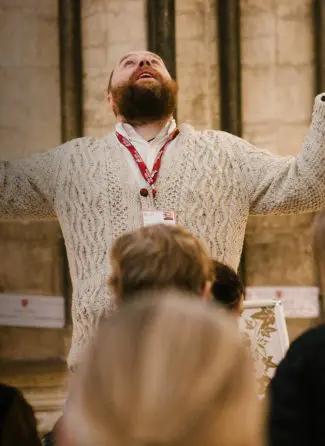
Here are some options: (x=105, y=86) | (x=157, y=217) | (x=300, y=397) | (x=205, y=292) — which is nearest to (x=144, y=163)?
(x=157, y=217)

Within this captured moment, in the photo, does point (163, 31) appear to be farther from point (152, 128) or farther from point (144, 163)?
point (144, 163)

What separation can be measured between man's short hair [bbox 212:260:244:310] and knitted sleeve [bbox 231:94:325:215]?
1.61 feet

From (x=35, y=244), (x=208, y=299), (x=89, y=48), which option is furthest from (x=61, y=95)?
(x=208, y=299)

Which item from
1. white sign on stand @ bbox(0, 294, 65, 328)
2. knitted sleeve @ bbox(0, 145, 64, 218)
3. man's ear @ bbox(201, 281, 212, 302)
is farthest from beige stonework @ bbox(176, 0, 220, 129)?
man's ear @ bbox(201, 281, 212, 302)

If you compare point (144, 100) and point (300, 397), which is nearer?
point (300, 397)

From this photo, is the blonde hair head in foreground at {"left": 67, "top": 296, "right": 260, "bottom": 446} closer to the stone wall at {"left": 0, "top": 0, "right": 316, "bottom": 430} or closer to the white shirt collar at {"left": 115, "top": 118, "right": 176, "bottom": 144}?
the white shirt collar at {"left": 115, "top": 118, "right": 176, "bottom": 144}

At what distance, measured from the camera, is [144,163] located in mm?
2461

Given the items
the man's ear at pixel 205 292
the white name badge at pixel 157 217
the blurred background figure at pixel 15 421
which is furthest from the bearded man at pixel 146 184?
the blurred background figure at pixel 15 421

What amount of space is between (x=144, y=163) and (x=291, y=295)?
1.56 meters

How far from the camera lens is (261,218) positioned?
385 centimetres

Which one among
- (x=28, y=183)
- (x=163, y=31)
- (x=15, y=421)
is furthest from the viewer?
(x=163, y=31)

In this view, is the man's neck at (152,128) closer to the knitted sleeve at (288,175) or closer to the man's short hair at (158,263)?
the knitted sleeve at (288,175)

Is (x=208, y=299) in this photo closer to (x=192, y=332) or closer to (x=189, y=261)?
(x=189, y=261)

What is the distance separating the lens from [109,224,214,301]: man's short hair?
5.19 ft
